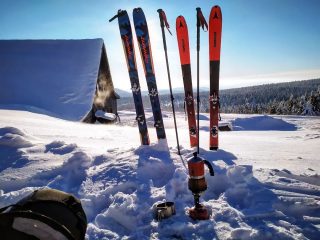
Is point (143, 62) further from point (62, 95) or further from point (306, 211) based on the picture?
point (62, 95)

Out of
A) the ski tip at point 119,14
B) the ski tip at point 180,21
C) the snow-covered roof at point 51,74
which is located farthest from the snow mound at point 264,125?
the ski tip at point 119,14

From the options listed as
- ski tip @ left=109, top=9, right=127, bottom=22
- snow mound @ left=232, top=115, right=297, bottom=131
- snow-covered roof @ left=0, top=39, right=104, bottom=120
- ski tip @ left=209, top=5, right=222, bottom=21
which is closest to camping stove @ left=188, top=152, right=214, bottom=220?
ski tip @ left=209, top=5, right=222, bottom=21

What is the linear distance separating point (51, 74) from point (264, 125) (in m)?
13.2

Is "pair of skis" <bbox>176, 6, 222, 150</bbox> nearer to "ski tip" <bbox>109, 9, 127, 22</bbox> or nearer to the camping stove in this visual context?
"ski tip" <bbox>109, 9, 127, 22</bbox>

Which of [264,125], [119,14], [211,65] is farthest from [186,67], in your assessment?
[264,125]

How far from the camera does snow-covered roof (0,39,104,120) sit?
1444 cm

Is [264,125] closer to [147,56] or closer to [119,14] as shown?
[147,56]

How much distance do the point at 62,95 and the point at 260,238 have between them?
14.2 meters

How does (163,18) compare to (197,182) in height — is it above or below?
above

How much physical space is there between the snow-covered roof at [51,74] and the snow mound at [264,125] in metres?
9.19

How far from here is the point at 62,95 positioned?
15.0m

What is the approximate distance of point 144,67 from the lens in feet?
20.3

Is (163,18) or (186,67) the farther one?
(186,67)

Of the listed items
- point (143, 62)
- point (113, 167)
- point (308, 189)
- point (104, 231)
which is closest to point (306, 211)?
point (308, 189)
